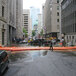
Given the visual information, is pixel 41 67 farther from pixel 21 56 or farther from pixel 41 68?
pixel 21 56

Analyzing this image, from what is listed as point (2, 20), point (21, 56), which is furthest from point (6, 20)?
point (21, 56)

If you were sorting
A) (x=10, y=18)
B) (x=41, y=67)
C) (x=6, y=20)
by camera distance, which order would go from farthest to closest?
(x=10, y=18)
(x=6, y=20)
(x=41, y=67)

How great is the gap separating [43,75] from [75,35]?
29544 mm

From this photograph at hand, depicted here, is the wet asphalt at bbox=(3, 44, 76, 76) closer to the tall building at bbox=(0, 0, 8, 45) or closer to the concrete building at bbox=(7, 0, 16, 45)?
the tall building at bbox=(0, 0, 8, 45)

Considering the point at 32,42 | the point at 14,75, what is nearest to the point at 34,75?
the point at 14,75

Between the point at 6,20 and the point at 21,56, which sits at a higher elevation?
the point at 6,20

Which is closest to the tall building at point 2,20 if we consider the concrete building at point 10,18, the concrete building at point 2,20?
the concrete building at point 2,20

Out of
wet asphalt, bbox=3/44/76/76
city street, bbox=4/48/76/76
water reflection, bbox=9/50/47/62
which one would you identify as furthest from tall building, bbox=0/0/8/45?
city street, bbox=4/48/76/76

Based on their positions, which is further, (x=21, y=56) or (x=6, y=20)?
(x=6, y=20)

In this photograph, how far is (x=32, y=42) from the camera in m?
33.2

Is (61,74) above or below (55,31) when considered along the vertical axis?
below

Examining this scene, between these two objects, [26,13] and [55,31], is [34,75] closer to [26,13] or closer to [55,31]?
[55,31]

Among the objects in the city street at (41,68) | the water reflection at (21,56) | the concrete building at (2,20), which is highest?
the concrete building at (2,20)

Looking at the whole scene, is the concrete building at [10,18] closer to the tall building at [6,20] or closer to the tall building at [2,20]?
the tall building at [6,20]
